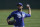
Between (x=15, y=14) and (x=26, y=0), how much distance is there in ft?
78.9

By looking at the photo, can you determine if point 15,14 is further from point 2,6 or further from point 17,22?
point 2,6

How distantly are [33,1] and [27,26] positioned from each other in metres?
19.9

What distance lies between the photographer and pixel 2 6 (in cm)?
3011

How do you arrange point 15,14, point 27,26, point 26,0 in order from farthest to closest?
1. point 26,0
2. point 27,26
3. point 15,14

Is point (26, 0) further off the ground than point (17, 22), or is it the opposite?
point (26, 0)

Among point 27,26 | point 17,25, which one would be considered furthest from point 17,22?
point 27,26

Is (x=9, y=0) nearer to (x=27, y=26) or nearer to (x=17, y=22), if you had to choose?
(x=27, y=26)

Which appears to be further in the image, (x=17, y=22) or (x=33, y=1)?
(x=33, y=1)

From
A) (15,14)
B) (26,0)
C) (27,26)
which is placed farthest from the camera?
(26,0)

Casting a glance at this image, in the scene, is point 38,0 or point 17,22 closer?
point 17,22

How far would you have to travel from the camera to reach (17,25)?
223 inches

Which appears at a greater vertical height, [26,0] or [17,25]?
[26,0]

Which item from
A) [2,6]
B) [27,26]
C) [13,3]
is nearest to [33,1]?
[13,3]

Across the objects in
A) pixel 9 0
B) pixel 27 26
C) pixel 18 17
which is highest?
pixel 9 0
